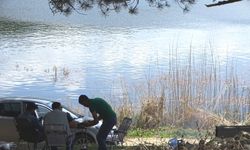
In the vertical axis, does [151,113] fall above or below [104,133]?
below

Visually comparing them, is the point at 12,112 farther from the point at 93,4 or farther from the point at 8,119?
the point at 93,4

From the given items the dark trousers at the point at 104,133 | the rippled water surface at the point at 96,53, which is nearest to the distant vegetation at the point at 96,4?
the dark trousers at the point at 104,133

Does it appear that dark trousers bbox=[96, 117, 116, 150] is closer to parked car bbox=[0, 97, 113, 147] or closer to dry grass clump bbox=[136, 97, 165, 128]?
parked car bbox=[0, 97, 113, 147]

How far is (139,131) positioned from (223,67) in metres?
Result: 11.1

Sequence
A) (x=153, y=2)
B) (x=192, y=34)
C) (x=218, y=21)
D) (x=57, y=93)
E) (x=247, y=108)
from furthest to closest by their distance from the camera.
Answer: (x=218, y=21), (x=192, y=34), (x=57, y=93), (x=247, y=108), (x=153, y=2)

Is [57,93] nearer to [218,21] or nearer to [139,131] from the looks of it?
[139,131]

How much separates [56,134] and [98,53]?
2320 centimetres

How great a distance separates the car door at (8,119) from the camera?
1353 centimetres

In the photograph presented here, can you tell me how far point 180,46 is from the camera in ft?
113

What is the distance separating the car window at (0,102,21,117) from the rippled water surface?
8.65 meters

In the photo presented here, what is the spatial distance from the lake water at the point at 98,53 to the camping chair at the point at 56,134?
1042 cm

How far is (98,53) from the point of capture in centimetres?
3372

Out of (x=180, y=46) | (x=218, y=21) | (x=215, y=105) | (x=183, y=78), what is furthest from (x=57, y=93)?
(x=218, y=21)

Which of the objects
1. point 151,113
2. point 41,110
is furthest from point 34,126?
point 151,113
